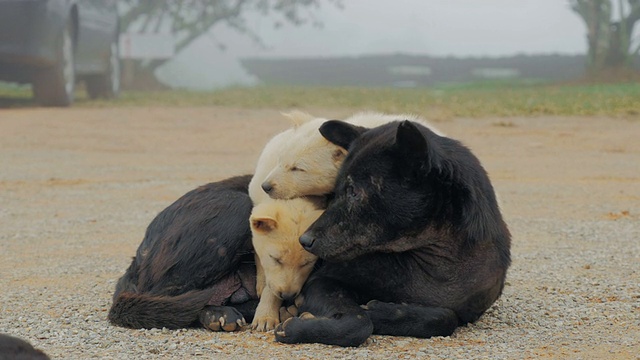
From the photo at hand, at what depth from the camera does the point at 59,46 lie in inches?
747

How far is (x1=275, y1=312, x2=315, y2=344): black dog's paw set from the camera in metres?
4.80

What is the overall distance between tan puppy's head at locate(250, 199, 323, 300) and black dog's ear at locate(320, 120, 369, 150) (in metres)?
0.44

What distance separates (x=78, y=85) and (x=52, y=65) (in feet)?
31.5

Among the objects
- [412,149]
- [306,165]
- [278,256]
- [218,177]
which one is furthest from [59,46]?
[412,149]

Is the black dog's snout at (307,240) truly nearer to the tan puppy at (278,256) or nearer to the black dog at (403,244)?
the black dog at (403,244)

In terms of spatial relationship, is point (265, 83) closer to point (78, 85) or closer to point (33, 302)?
point (78, 85)

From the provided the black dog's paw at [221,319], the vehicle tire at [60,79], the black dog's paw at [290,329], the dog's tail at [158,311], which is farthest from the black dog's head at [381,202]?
the vehicle tire at [60,79]

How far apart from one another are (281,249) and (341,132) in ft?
2.28

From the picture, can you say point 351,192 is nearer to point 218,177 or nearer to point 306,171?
point 306,171

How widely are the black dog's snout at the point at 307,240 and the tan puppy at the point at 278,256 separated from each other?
0.98 feet

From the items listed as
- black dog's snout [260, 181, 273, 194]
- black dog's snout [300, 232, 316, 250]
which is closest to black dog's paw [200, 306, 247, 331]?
black dog's snout [300, 232, 316, 250]

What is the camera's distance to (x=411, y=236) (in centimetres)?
498

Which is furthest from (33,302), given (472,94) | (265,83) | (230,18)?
(230,18)

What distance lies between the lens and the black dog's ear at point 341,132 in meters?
5.30
